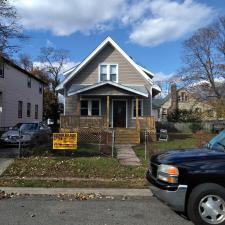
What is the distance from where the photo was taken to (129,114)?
27.9 meters

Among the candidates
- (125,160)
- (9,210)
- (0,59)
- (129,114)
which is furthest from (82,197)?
(129,114)

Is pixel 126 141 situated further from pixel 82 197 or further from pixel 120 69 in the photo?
pixel 82 197

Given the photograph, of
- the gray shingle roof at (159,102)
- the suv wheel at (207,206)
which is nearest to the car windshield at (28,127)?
the suv wheel at (207,206)

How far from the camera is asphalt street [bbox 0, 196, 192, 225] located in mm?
6805

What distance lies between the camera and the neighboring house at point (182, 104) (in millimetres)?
45112

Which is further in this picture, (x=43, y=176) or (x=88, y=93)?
(x=88, y=93)

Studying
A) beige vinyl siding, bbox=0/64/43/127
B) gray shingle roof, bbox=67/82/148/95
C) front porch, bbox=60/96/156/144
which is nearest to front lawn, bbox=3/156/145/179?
front porch, bbox=60/96/156/144

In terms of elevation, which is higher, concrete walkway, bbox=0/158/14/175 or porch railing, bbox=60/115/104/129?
porch railing, bbox=60/115/104/129

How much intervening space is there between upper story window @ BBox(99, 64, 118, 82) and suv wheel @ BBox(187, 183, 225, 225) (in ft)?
71.1

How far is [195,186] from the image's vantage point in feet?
21.4

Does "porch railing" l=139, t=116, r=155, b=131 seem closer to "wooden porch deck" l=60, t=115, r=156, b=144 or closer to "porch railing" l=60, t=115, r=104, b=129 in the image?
"wooden porch deck" l=60, t=115, r=156, b=144

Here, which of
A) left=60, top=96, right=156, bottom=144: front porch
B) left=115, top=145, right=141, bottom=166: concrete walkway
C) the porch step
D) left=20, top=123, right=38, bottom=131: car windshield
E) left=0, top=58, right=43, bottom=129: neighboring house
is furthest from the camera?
left=0, top=58, right=43, bottom=129: neighboring house

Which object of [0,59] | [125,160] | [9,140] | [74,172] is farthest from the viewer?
[9,140]

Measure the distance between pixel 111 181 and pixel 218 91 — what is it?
125 ft
